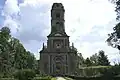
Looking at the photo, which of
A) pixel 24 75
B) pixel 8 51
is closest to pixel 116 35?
pixel 24 75

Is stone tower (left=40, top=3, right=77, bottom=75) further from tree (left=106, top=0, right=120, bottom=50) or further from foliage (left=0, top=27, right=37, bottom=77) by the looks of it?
tree (left=106, top=0, right=120, bottom=50)

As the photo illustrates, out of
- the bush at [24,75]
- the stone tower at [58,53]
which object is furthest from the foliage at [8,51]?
the bush at [24,75]

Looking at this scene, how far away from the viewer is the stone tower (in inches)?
3644

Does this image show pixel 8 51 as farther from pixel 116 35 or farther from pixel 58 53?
pixel 116 35

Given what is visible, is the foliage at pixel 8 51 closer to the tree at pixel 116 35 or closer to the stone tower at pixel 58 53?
the stone tower at pixel 58 53

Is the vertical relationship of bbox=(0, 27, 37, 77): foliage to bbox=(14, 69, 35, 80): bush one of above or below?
above

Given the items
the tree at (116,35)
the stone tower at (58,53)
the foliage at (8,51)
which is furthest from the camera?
the stone tower at (58,53)

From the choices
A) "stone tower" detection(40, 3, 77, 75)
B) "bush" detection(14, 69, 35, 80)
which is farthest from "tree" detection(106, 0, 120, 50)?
"stone tower" detection(40, 3, 77, 75)

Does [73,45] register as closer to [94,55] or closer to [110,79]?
[94,55]

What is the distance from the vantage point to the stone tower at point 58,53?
92562 millimetres

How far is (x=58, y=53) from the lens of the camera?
94.1 m

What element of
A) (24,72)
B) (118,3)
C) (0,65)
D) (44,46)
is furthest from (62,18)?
(118,3)

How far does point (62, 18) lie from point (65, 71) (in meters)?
17.0

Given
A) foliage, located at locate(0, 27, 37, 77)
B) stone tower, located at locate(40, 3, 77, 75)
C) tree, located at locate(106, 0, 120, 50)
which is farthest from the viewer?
stone tower, located at locate(40, 3, 77, 75)
